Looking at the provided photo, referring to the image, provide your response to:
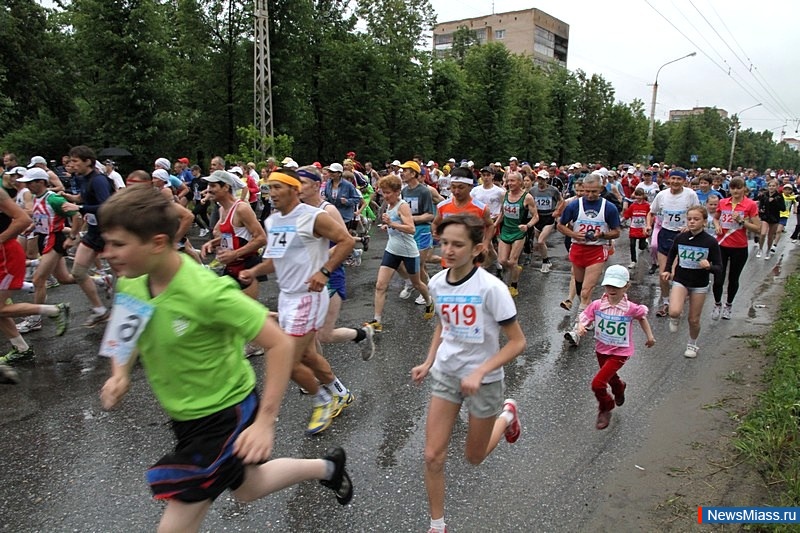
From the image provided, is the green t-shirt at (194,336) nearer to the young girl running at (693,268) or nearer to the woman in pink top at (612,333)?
the woman in pink top at (612,333)

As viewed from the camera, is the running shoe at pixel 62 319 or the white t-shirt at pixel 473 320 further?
the running shoe at pixel 62 319

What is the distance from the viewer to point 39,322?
22.6 ft

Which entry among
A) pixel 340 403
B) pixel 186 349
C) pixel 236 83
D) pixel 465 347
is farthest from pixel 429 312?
pixel 236 83

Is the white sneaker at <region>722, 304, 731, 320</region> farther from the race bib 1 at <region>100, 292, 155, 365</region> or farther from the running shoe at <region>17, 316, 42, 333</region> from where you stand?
the running shoe at <region>17, 316, 42, 333</region>

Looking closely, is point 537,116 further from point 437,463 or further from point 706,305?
point 437,463

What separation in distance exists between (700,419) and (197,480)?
4161 mm

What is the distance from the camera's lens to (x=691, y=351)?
6.30 m

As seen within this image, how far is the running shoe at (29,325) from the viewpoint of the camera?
265 inches

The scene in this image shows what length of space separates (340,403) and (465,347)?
1877 millimetres

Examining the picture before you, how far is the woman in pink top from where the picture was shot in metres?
4.49

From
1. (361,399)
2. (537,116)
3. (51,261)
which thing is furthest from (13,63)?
(537,116)

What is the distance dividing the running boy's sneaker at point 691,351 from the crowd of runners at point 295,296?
0.02 metres

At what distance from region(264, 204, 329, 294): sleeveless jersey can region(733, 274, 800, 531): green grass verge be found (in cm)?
328

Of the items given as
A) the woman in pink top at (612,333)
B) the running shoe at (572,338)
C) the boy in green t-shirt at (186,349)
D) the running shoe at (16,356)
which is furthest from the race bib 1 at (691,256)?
the running shoe at (16,356)
